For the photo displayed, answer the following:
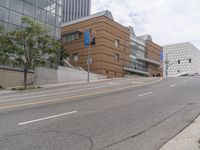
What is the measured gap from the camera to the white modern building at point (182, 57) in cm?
15525

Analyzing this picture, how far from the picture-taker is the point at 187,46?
158 m

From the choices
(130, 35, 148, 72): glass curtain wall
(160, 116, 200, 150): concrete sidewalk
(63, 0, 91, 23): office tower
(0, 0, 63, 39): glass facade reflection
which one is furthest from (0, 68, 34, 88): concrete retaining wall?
(63, 0, 91, 23): office tower

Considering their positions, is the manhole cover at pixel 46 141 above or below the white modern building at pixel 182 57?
below

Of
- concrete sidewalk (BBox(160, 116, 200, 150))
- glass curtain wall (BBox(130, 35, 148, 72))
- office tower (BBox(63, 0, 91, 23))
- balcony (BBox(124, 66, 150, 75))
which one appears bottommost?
concrete sidewalk (BBox(160, 116, 200, 150))

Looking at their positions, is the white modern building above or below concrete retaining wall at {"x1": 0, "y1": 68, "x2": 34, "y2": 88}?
above

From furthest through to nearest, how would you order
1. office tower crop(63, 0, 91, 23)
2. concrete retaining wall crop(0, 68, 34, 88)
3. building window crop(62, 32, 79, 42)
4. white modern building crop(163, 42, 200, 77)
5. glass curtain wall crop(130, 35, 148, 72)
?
1. white modern building crop(163, 42, 200, 77)
2. office tower crop(63, 0, 91, 23)
3. glass curtain wall crop(130, 35, 148, 72)
4. building window crop(62, 32, 79, 42)
5. concrete retaining wall crop(0, 68, 34, 88)

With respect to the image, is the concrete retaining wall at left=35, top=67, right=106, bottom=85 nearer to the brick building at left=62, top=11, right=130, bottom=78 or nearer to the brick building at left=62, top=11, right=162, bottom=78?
the brick building at left=62, top=11, right=130, bottom=78

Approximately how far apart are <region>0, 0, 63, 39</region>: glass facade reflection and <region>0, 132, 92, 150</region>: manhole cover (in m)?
28.4

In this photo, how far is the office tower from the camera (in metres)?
112

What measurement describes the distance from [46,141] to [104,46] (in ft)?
152

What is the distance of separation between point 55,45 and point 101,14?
2721 centimetres

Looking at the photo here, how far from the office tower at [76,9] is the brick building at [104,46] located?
52745mm

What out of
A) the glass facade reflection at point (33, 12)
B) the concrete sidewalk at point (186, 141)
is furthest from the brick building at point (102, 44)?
the concrete sidewalk at point (186, 141)

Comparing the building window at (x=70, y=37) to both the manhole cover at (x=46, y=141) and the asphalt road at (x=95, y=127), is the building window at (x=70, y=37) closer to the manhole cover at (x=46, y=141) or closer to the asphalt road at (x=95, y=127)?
the asphalt road at (x=95, y=127)
